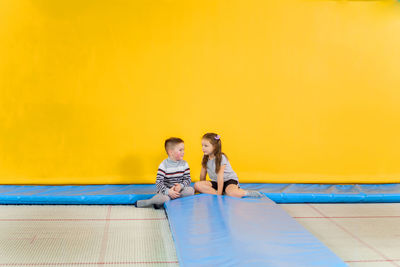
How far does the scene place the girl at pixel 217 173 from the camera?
3654 mm

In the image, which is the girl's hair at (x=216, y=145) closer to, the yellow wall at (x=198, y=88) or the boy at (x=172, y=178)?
the boy at (x=172, y=178)

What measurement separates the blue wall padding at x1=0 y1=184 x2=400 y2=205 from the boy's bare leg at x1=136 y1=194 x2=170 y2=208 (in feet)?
0.43

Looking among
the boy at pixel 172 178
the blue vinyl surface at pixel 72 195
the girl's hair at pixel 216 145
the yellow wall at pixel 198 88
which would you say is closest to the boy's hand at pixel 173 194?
the boy at pixel 172 178

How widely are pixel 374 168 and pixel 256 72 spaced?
6.02ft

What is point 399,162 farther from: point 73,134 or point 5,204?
point 5,204

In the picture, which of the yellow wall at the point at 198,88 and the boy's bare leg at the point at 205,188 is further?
the yellow wall at the point at 198,88

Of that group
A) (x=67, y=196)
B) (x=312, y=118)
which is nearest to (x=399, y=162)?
(x=312, y=118)

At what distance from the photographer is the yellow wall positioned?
13.5 feet

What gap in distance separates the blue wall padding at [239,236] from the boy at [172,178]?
0.15m

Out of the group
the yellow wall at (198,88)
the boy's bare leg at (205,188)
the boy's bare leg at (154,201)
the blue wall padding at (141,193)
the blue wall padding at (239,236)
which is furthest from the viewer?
the yellow wall at (198,88)

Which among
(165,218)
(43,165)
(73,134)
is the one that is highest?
(73,134)

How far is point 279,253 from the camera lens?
90.0 inches

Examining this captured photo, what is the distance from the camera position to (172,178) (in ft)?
12.1

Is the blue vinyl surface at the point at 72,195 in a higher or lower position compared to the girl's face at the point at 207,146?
lower
